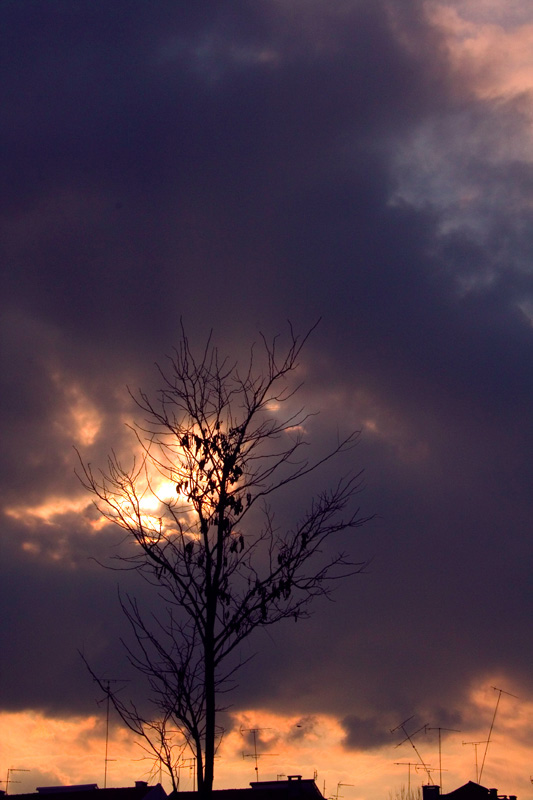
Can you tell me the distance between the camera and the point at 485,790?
54.2m

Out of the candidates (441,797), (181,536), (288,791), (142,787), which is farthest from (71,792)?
(181,536)

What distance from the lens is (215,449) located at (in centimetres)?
1333

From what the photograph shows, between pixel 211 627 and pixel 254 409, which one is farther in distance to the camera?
pixel 254 409

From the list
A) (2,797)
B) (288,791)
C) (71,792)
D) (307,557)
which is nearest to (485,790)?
(288,791)

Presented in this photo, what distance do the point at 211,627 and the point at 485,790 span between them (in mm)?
46587

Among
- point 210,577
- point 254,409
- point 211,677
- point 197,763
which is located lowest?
point 197,763

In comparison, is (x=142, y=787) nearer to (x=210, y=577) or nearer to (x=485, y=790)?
(x=485, y=790)

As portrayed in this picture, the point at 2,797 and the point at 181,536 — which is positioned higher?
the point at 2,797

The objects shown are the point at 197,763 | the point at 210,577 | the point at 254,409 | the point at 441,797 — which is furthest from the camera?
the point at 441,797

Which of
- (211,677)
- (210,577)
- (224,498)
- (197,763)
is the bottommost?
(197,763)

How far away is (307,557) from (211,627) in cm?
158

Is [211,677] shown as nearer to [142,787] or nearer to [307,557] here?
[307,557]

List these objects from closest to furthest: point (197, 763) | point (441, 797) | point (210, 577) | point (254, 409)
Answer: point (197, 763) < point (210, 577) < point (254, 409) < point (441, 797)

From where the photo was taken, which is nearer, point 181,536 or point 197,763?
point 197,763
